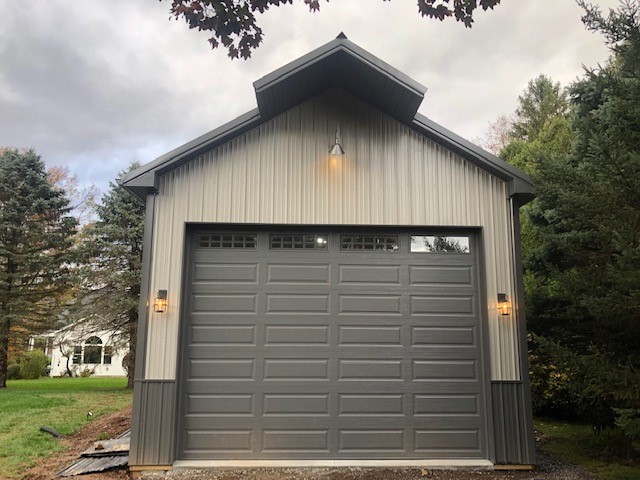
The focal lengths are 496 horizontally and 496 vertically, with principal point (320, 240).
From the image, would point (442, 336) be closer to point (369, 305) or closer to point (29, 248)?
point (369, 305)

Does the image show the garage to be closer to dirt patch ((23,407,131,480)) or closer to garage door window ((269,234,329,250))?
garage door window ((269,234,329,250))

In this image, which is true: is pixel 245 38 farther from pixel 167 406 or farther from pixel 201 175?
pixel 167 406

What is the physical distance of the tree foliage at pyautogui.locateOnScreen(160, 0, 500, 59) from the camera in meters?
4.04

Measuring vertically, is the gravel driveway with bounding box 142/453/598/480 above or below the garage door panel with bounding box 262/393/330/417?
below

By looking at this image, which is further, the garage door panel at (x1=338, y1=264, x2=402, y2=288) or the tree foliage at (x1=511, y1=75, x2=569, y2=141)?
the tree foliage at (x1=511, y1=75, x2=569, y2=141)

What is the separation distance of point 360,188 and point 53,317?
13.3 metres

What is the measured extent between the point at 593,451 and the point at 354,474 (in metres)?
3.35

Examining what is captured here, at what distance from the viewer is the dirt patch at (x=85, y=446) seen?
5.37 metres

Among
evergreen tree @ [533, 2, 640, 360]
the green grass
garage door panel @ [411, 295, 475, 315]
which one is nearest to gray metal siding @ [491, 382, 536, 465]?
the green grass

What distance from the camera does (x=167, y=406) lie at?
18.7 ft

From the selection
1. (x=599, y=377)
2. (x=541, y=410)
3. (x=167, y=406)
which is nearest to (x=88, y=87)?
(x=167, y=406)

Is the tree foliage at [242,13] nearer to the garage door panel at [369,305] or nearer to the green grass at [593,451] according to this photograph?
the garage door panel at [369,305]

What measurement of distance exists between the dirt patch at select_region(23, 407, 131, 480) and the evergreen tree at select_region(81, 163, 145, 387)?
5.26 metres

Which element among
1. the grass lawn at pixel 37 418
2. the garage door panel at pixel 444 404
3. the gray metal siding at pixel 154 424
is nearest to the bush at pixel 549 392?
the garage door panel at pixel 444 404
